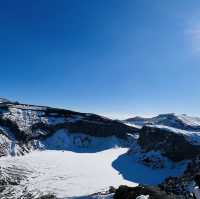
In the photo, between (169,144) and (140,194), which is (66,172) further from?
(140,194)

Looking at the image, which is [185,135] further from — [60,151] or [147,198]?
[147,198]

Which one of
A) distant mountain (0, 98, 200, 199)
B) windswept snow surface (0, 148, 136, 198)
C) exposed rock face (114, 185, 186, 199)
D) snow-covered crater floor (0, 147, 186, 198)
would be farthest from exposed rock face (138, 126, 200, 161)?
exposed rock face (114, 185, 186, 199)

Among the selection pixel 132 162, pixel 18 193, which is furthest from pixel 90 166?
pixel 18 193

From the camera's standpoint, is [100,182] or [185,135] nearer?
[100,182]

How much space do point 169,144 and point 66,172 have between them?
65041 millimetres

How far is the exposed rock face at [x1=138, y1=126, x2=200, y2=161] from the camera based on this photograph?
547ft

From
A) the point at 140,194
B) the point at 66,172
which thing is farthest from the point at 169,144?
the point at 140,194

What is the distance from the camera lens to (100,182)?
397 ft

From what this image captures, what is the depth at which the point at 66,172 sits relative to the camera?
141000 millimetres

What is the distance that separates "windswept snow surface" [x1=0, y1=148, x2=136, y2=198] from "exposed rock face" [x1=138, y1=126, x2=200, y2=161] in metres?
19.3

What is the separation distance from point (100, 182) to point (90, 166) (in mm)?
33961

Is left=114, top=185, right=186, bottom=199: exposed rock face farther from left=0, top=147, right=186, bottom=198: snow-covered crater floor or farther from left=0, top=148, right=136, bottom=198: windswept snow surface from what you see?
left=0, top=147, right=186, bottom=198: snow-covered crater floor

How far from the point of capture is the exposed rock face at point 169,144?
167m

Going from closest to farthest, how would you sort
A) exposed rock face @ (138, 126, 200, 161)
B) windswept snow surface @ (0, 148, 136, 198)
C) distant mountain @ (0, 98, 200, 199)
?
windswept snow surface @ (0, 148, 136, 198) < distant mountain @ (0, 98, 200, 199) < exposed rock face @ (138, 126, 200, 161)
